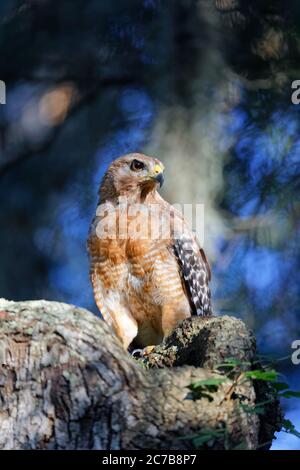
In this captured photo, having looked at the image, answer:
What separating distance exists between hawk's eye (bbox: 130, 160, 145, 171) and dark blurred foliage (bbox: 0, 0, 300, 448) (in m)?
1.01

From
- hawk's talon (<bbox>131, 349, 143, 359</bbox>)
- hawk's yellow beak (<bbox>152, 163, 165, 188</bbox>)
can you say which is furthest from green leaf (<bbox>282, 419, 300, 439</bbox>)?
hawk's yellow beak (<bbox>152, 163, 165, 188</bbox>)

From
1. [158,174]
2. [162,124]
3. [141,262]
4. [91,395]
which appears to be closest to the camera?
[91,395]

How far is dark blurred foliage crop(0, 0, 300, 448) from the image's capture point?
5.10 meters

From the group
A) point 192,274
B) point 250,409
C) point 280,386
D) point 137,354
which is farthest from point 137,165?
point 250,409

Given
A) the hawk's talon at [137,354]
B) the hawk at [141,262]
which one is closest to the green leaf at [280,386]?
the hawk's talon at [137,354]

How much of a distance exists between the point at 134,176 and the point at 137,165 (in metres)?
0.06

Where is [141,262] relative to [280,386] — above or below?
above

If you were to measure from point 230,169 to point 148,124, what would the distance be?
641 mm

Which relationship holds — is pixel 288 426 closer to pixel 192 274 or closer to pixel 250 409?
pixel 250 409

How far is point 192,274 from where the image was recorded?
4.07m

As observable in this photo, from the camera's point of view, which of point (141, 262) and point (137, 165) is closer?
point (141, 262)

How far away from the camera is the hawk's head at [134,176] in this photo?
408cm
